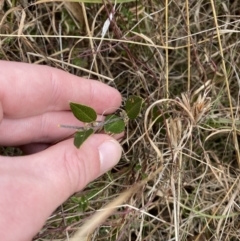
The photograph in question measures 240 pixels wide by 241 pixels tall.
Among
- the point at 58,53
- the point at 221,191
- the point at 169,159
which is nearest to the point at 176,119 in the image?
the point at 169,159

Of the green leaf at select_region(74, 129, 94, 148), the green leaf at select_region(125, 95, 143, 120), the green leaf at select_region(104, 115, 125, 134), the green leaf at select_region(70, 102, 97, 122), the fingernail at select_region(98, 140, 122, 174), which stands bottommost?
the fingernail at select_region(98, 140, 122, 174)

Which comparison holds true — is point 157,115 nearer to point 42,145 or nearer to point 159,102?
point 159,102

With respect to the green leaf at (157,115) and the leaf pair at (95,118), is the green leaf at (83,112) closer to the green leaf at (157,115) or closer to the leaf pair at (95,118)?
the leaf pair at (95,118)

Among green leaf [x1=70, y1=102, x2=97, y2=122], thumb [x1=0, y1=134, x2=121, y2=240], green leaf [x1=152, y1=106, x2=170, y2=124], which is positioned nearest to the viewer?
thumb [x1=0, y1=134, x2=121, y2=240]

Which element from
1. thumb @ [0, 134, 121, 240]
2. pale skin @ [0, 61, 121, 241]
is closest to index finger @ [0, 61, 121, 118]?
pale skin @ [0, 61, 121, 241]

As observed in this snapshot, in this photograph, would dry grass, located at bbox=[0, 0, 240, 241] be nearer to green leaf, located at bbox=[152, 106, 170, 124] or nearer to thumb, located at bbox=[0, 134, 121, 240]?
green leaf, located at bbox=[152, 106, 170, 124]

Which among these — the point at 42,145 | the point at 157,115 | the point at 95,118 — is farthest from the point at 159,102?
the point at 42,145
